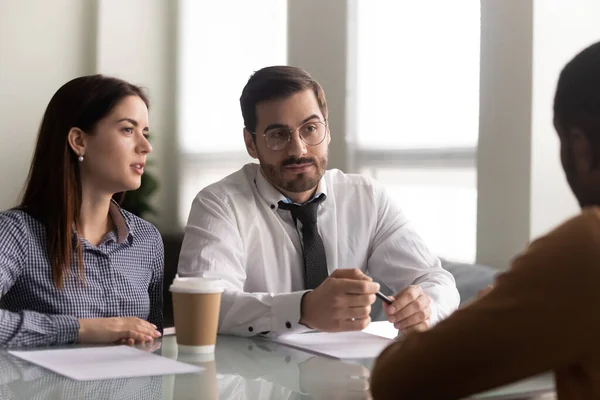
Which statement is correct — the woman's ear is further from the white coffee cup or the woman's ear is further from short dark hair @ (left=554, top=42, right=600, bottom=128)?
short dark hair @ (left=554, top=42, right=600, bottom=128)

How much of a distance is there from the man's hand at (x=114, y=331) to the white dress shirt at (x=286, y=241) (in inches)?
8.2

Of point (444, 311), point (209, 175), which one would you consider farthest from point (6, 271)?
point (209, 175)

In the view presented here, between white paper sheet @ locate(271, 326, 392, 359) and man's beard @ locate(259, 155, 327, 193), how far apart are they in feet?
1.81

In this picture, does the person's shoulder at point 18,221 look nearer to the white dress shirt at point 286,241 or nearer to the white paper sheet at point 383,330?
the white dress shirt at point 286,241

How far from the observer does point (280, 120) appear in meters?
2.23

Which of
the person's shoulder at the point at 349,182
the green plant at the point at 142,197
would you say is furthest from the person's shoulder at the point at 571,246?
the green plant at the point at 142,197

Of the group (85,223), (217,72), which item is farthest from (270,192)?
(217,72)

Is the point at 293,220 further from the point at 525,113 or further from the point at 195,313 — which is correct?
the point at 525,113

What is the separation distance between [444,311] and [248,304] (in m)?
0.46

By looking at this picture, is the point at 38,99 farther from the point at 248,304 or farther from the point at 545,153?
the point at 248,304

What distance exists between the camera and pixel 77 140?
204cm

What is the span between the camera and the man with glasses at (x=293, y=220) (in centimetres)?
205

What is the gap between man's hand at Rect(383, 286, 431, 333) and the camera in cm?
170

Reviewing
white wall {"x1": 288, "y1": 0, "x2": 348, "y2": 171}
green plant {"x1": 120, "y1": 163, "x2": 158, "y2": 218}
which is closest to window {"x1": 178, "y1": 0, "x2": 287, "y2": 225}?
green plant {"x1": 120, "y1": 163, "x2": 158, "y2": 218}
